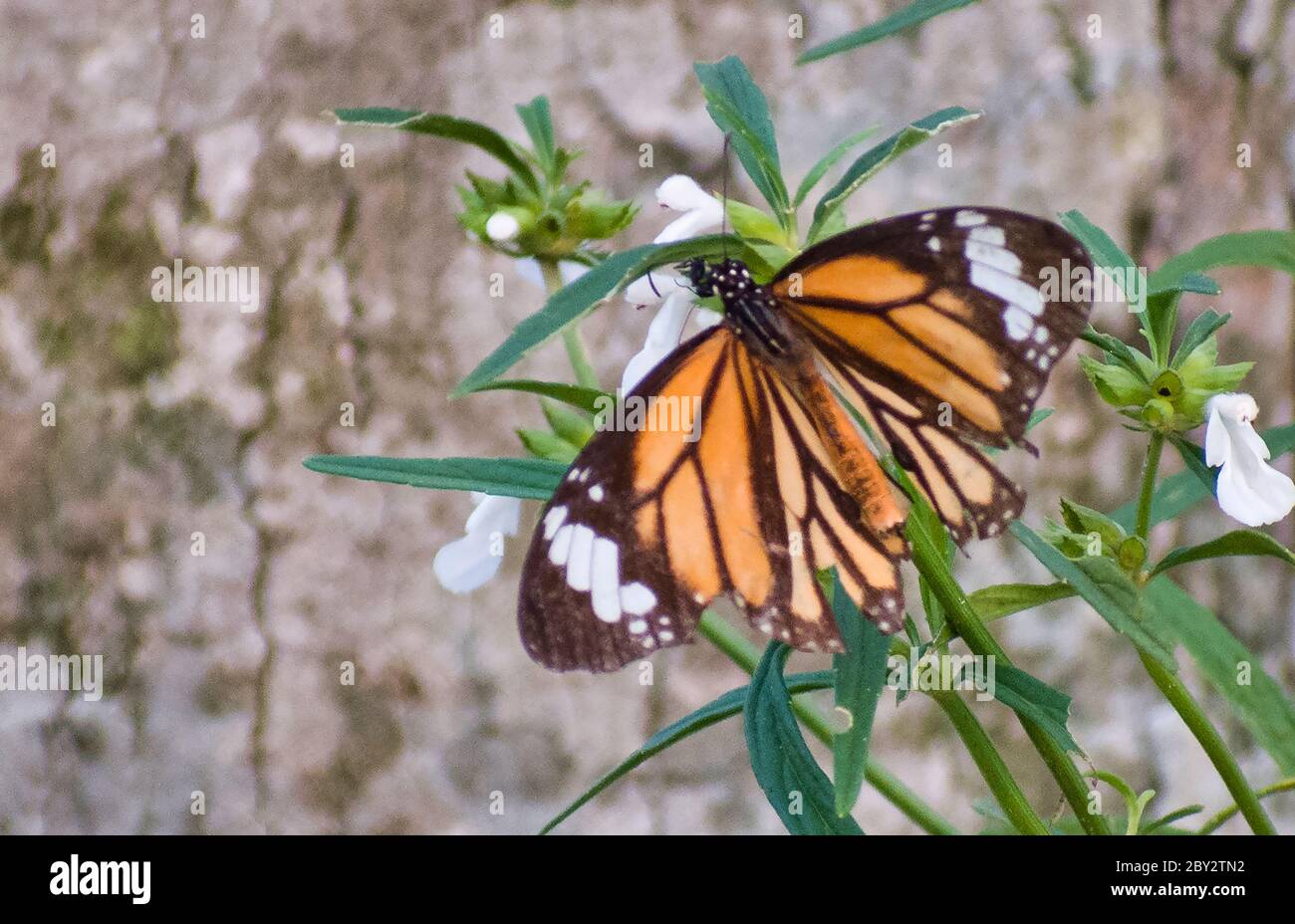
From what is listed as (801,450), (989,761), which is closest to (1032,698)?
(989,761)

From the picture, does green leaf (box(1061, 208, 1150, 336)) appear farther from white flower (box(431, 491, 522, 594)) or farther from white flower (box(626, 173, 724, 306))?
white flower (box(431, 491, 522, 594))

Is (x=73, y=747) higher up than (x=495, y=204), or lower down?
lower down

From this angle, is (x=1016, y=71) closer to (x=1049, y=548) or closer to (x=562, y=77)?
(x=562, y=77)

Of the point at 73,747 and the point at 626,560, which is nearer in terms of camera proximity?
the point at 626,560

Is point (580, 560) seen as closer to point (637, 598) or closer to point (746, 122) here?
point (637, 598)

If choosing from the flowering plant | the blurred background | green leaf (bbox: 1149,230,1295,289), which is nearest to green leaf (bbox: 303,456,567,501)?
the flowering plant

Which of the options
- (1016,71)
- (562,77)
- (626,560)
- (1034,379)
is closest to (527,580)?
(626,560)
